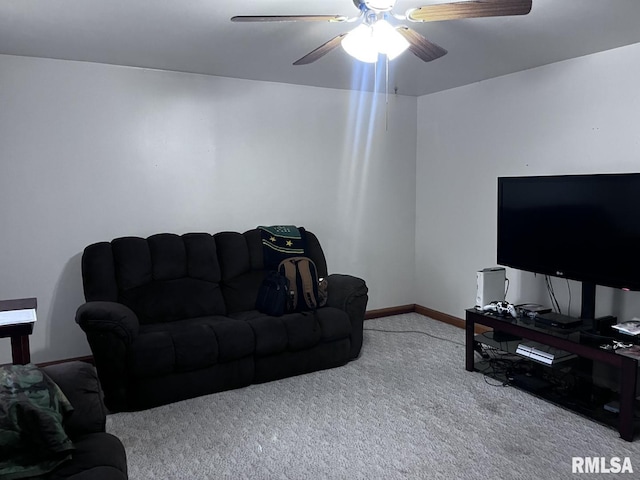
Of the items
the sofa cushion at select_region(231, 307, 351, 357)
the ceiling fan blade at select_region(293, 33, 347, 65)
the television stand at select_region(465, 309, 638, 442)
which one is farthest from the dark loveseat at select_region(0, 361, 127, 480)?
the television stand at select_region(465, 309, 638, 442)

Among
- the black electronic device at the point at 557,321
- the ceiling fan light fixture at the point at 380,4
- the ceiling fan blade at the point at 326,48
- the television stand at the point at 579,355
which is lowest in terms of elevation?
the television stand at the point at 579,355

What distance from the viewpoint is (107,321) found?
3.05 m

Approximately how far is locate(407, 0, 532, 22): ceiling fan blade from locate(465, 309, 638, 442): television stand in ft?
6.40

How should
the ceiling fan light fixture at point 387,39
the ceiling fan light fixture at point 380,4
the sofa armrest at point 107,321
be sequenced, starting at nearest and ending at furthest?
the ceiling fan light fixture at point 380,4, the ceiling fan light fixture at point 387,39, the sofa armrest at point 107,321

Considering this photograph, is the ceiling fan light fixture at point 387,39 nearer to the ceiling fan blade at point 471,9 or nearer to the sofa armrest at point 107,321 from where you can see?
the ceiling fan blade at point 471,9

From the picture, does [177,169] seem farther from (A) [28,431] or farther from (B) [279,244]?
(A) [28,431]

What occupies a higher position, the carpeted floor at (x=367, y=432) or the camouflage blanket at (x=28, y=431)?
the camouflage blanket at (x=28, y=431)

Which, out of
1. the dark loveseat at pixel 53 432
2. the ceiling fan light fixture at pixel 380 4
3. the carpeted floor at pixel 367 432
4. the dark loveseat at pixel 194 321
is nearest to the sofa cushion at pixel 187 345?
the dark loveseat at pixel 194 321

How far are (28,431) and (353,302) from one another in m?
2.54

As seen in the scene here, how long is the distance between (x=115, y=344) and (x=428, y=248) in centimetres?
328

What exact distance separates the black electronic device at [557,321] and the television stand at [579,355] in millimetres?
43

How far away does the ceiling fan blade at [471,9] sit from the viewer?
197 centimetres

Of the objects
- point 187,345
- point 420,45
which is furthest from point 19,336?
point 420,45

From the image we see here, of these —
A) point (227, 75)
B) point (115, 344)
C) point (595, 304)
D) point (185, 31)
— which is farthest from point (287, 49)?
point (595, 304)
